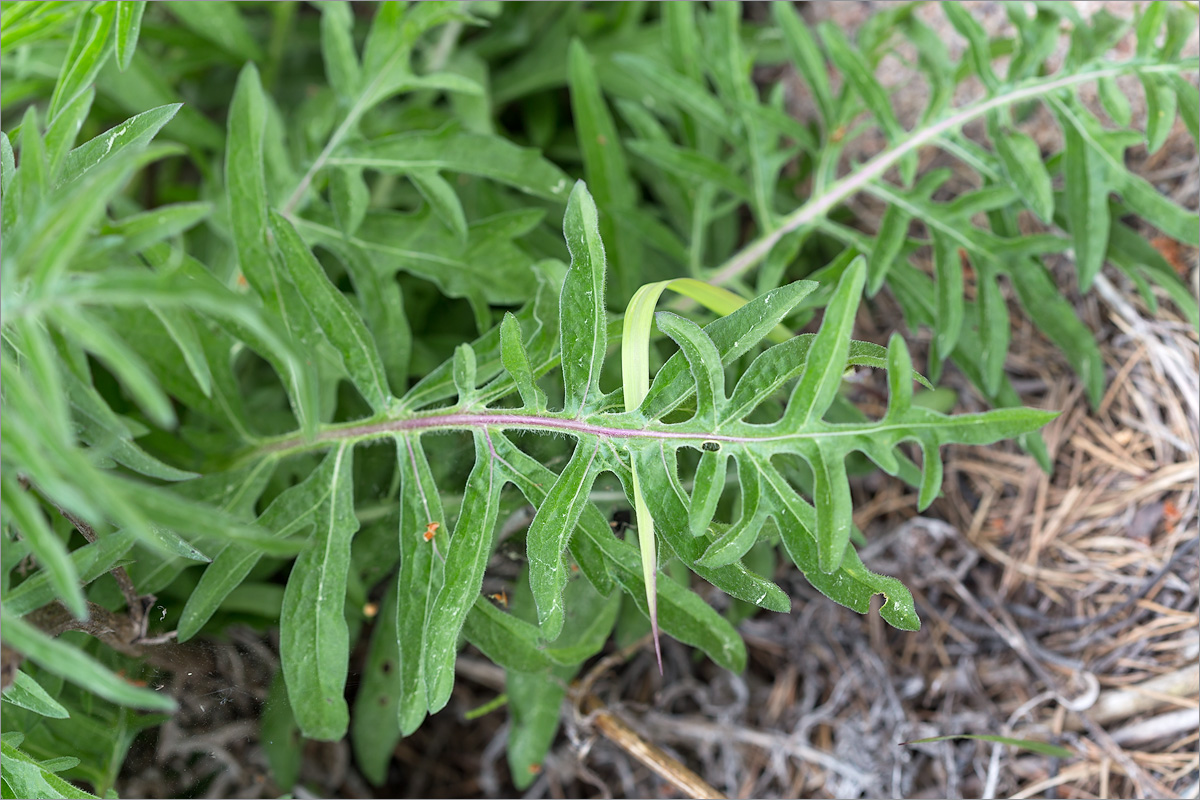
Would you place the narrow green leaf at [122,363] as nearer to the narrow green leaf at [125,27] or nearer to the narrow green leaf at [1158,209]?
the narrow green leaf at [125,27]

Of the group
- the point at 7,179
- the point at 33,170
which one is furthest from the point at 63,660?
the point at 7,179

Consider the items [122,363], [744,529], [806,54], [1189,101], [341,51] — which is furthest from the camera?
[806,54]

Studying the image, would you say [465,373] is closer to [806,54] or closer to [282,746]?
[282,746]

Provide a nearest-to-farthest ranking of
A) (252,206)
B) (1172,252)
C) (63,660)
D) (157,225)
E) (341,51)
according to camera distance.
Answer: (63,660) → (157,225) → (252,206) → (341,51) → (1172,252)

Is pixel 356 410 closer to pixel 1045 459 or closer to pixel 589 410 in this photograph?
pixel 589 410

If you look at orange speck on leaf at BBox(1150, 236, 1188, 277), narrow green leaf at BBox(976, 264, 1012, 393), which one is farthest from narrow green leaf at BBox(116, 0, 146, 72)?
orange speck on leaf at BBox(1150, 236, 1188, 277)

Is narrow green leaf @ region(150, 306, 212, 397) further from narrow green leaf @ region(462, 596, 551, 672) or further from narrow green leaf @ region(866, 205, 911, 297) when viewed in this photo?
narrow green leaf @ region(866, 205, 911, 297)

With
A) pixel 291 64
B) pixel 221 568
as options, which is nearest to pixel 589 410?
pixel 221 568
